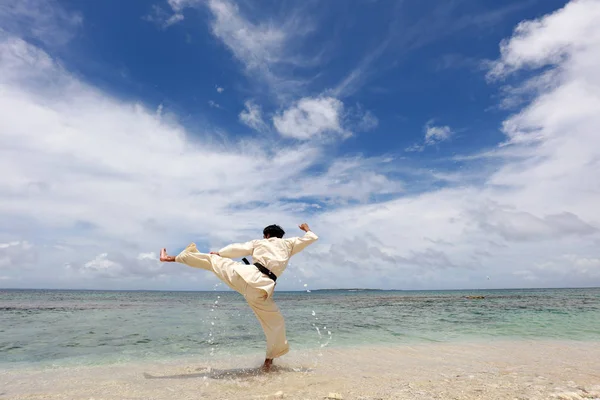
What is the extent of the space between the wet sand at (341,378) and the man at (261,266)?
931mm

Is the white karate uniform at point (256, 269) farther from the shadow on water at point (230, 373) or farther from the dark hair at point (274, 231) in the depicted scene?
the shadow on water at point (230, 373)

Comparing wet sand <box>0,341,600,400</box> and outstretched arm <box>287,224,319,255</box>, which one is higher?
outstretched arm <box>287,224,319,255</box>

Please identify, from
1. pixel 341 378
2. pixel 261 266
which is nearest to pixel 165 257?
pixel 261 266

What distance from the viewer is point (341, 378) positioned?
251 inches

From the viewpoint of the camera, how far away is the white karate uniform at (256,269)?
6352 mm

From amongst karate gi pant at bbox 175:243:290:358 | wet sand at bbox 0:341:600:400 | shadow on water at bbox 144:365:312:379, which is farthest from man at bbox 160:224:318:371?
wet sand at bbox 0:341:600:400

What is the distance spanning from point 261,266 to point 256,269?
11cm

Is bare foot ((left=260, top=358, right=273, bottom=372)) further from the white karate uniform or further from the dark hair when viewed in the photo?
the dark hair

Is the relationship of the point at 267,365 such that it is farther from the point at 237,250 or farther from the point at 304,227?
the point at 304,227

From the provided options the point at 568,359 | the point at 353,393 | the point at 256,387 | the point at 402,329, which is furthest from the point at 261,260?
the point at 402,329

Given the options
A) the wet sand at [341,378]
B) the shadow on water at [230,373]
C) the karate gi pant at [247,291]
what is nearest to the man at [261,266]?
the karate gi pant at [247,291]

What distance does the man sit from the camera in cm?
636

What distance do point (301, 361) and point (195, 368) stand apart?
224cm

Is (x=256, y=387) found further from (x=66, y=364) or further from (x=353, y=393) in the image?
(x=66, y=364)
